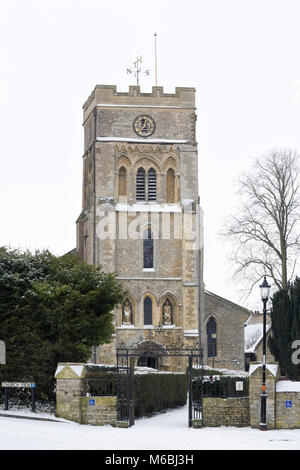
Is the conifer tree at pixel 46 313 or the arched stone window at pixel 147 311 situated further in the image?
the arched stone window at pixel 147 311

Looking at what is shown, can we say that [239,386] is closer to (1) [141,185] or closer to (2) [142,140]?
(1) [141,185]

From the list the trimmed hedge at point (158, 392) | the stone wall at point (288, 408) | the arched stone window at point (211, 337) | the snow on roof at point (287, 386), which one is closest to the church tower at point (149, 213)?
the arched stone window at point (211, 337)

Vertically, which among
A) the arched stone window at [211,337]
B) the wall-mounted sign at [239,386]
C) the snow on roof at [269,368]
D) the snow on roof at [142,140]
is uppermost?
the snow on roof at [142,140]

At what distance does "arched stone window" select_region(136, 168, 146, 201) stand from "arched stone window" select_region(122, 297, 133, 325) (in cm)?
610

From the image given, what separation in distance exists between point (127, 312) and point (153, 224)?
528 cm

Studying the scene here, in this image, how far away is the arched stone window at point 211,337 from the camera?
5375cm

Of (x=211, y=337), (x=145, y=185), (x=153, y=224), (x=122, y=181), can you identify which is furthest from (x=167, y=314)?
(x=122, y=181)

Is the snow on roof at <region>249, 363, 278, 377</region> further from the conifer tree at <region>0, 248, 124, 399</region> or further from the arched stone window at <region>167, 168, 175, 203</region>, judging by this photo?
the arched stone window at <region>167, 168, 175, 203</region>

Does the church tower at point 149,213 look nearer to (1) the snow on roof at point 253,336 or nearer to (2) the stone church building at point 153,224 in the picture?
(2) the stone church building at point 153,224

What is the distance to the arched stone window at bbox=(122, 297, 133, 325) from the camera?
51.4m

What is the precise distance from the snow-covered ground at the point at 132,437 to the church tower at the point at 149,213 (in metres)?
23.5

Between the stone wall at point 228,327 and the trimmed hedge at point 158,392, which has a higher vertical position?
the stone wall at point 228,327

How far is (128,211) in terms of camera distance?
172ft
